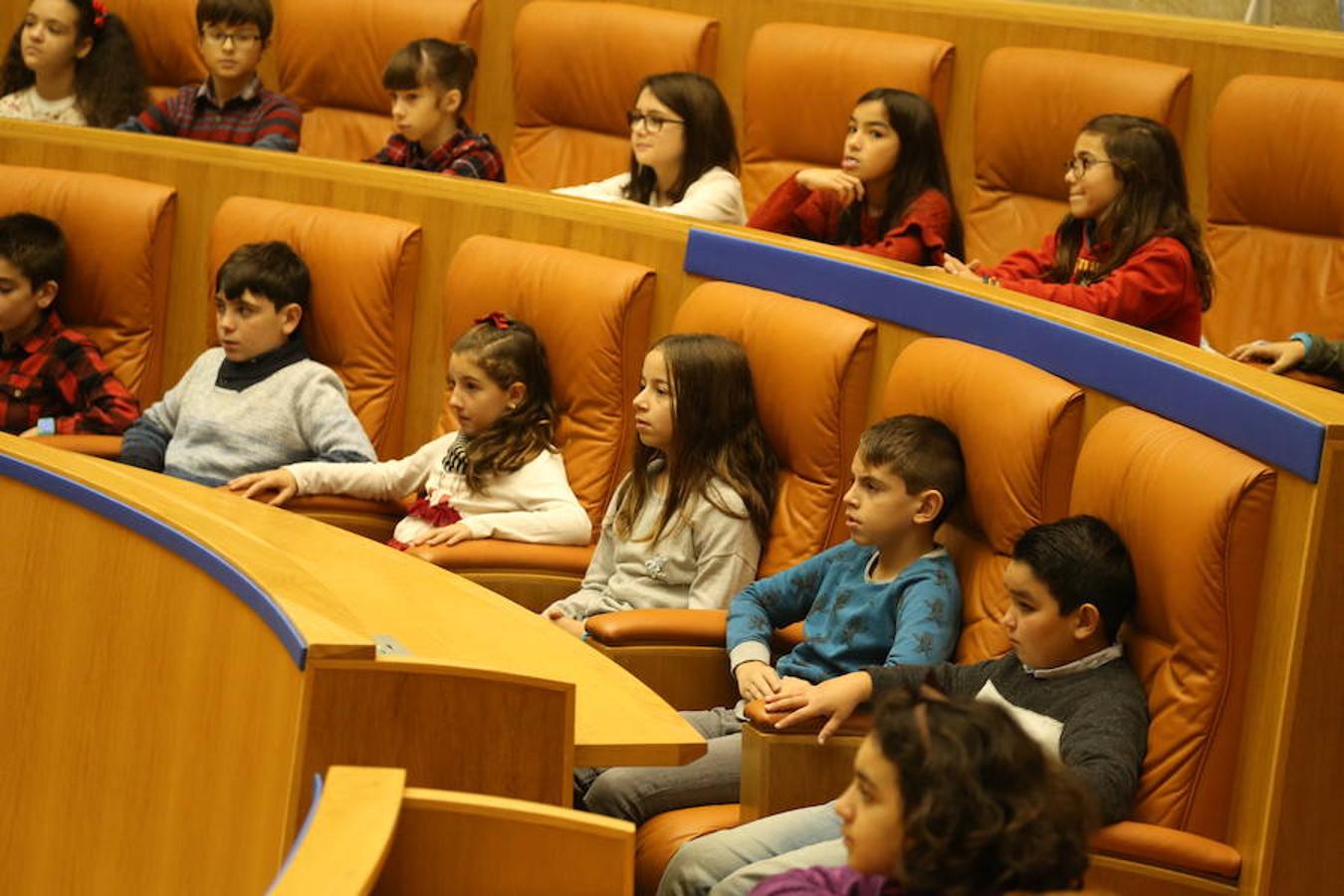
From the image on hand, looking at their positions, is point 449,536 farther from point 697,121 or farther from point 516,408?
point 697,121

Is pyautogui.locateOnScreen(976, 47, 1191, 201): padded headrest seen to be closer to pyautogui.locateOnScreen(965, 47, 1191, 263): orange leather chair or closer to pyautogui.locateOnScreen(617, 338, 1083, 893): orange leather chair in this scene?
pyautogui.locateOnScreen(965, 47, 1191, 263): orange leather chair

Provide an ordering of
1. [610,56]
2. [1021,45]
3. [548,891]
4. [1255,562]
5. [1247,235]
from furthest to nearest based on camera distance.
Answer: [610,56]
[1021,45]
[1247,235]
[1255,562]
[548,891]

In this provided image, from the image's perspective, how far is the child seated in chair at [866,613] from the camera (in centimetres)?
255

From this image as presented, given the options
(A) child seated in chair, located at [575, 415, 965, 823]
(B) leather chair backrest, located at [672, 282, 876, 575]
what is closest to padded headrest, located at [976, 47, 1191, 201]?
(B) leather chair backrest, located at [672, 282, 876, 575]

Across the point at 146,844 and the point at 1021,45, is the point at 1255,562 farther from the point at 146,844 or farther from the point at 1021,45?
the point at 1021,45

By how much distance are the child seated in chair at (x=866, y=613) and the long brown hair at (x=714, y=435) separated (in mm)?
282

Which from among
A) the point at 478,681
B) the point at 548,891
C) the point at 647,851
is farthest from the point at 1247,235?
the point at 548,891

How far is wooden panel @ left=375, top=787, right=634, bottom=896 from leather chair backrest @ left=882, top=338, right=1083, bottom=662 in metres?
0.97

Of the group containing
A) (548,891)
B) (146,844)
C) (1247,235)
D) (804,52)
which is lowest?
(146,844)

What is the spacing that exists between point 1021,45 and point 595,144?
981 millimetres

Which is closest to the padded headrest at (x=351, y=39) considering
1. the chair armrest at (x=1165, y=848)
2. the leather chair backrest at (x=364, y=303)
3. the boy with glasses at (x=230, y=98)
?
the boy with glasses at (x=230, y=98)

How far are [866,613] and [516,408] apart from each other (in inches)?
35.6

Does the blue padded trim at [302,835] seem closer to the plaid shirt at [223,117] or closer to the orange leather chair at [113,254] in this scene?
the orange leather chair at [113,254]

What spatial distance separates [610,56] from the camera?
4.35 metres
